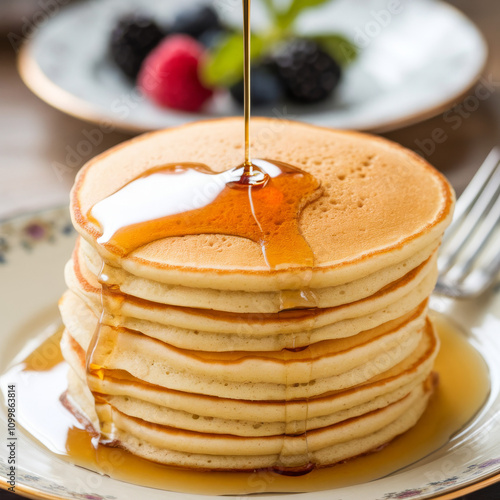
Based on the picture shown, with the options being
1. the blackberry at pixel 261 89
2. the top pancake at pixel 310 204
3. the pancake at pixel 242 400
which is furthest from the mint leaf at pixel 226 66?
the pancake at pixel 242 400

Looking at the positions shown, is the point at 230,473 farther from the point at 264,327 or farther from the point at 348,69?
the point at 348,69

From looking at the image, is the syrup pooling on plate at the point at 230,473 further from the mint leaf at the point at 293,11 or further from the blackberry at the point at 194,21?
the blackberry at the point at 194,21

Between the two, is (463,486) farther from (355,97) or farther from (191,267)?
(355,97)

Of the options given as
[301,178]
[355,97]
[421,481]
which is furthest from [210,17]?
[421,481]

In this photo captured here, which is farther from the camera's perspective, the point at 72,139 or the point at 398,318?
the point at 72,139

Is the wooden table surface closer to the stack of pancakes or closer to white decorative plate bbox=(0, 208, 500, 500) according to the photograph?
white decorative plate bbox=(0, 208, 500, 500)
